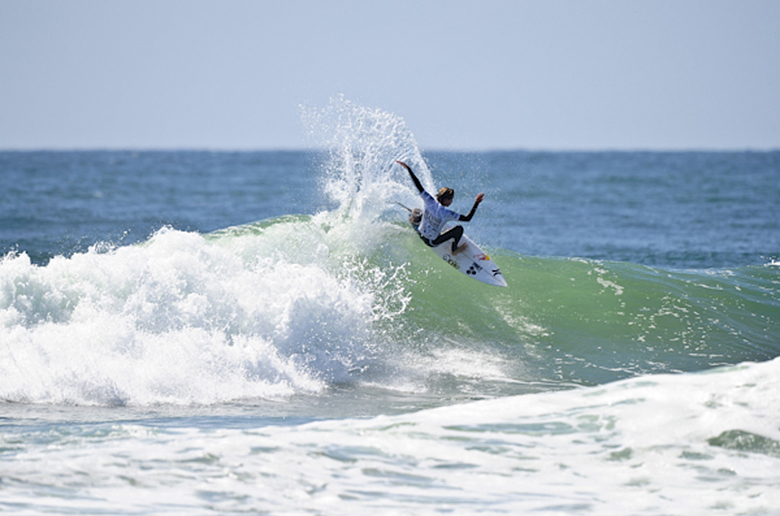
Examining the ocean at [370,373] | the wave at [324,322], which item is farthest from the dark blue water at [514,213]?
the wave at [324,322]

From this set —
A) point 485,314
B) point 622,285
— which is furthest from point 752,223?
point 485,314

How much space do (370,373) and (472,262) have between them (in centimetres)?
351

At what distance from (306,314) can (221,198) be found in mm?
28641

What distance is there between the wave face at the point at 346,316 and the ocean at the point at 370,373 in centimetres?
4

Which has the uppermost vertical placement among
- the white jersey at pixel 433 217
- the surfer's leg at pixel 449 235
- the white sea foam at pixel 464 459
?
the white jersey at pixel 433 217

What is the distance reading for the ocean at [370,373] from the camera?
5.81 metres

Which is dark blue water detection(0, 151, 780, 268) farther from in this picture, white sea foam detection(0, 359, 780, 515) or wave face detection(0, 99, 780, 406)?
white sea foam detection(0, 359, 780, 515)

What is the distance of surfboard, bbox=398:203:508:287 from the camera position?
41.0 feet

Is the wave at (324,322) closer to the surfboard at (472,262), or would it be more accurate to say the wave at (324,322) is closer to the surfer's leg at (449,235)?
the surfboard at (472,262)

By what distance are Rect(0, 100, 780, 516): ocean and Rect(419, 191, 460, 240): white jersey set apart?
47.7 inches

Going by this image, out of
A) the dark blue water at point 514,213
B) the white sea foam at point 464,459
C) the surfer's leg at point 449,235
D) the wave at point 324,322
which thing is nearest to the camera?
the white sea foam at point 464,459

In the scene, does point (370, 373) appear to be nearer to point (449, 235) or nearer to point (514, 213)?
point (449, 235)

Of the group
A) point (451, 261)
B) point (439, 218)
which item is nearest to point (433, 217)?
point (439, 218)

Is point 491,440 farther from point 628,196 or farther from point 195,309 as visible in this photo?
point 628,196
